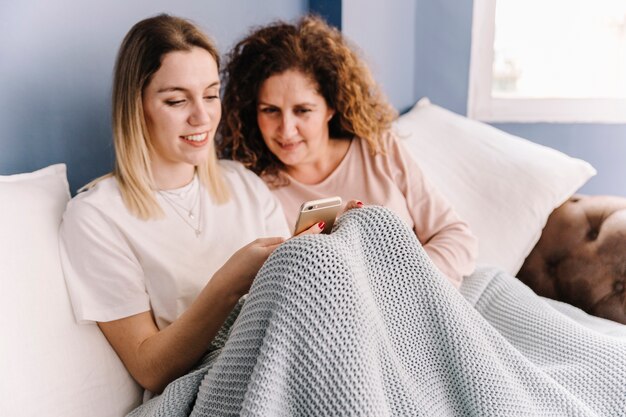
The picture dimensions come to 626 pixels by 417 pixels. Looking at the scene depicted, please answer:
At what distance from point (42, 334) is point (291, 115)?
0.71 metres

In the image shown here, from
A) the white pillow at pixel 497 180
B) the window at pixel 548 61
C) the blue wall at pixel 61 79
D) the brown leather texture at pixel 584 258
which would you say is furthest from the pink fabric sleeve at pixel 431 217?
the window at pixel 548 61

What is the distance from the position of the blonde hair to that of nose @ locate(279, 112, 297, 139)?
300 mm

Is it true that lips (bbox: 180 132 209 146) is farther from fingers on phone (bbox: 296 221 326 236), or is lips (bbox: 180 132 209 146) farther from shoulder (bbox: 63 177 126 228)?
fingers on phone (bbox: 296 221 326 236)

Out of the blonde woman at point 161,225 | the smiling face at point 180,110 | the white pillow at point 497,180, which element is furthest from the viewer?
the white pillow at point 497,180

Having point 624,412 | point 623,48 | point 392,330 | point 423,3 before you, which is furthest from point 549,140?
point 392,330

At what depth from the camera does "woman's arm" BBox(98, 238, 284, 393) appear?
1087 millimetres

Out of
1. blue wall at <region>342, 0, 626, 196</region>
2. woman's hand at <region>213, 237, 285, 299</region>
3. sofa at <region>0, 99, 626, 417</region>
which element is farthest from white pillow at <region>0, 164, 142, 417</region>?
blue wall at <region>342, 0, 626, 196</region>

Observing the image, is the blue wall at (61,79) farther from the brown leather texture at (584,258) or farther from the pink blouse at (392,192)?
the brown leather texture at (584,258)

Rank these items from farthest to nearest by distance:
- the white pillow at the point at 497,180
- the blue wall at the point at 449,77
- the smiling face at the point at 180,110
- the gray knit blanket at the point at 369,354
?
1. the blue wall at the point at 449,77
2. the white pillow at the point at 497,180
3. the smiling face at the point at 180,110
4. the gray knit blanket at the point at 369,354

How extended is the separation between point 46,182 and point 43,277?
19cm

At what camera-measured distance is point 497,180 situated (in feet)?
6.08

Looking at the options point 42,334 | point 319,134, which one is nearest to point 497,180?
point 319,134

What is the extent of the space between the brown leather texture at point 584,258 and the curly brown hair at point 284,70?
52 cm

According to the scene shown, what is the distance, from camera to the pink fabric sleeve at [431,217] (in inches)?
59.9
